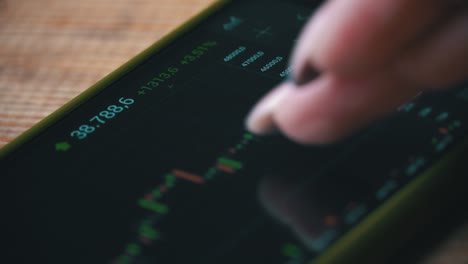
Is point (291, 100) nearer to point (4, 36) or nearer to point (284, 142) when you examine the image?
point (284, 142)

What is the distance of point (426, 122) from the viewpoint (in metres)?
0.26

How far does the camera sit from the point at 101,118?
0.30m

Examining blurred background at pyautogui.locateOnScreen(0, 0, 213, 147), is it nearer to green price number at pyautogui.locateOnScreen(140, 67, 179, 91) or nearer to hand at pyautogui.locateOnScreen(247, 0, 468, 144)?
green price number at pyautogui.locateOnScreen(140, 67, 179, 91)

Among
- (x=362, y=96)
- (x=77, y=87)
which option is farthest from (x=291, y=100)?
(x=77, y=87)

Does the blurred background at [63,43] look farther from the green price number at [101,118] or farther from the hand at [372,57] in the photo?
the hand at [372,57]

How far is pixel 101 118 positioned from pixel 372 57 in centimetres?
15

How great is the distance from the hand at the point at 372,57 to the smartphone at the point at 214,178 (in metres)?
0.04

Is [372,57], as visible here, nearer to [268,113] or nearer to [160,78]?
[268,113]

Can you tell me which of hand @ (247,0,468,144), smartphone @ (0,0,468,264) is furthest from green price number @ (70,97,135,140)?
hand @ (247,0,468,144)

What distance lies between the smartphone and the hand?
0.04 meters

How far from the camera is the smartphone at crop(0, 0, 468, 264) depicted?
225 millimetres

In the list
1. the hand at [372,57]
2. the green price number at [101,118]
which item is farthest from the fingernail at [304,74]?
the green price number at [101,118]

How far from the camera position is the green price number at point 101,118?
0.29 meters

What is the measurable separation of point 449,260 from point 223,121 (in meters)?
0.10
